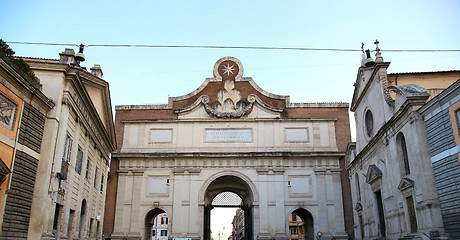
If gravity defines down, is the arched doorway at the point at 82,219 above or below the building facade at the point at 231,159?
below

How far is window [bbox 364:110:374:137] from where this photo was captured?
21.8m

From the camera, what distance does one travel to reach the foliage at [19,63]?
1333 centimetres

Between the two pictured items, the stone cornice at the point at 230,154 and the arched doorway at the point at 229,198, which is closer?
the stone cornice at the point at 230,154

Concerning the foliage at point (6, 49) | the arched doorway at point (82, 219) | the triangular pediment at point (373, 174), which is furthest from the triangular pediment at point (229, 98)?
the foliage at point (6, 49)

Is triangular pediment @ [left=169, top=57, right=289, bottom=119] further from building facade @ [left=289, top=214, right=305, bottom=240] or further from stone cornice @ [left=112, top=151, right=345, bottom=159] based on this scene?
building facade @ [left=289, top=214, right=305, bottom=240]

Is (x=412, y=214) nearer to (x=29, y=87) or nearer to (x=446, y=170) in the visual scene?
(x=446, y=170)

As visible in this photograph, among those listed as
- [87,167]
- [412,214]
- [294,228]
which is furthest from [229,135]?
[294,228]

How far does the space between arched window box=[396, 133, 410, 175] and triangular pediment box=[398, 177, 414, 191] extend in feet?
1.63

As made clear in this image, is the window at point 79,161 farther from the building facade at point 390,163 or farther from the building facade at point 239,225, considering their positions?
the building facade at point 239,225

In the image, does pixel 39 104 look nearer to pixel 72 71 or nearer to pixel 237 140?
pixel 72 71

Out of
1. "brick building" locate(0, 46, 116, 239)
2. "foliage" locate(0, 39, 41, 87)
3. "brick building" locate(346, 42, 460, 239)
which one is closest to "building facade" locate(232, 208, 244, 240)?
"brick building" locate(346, 42, 460, 239)

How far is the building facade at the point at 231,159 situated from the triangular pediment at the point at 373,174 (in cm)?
852

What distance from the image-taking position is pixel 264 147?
31125 mm

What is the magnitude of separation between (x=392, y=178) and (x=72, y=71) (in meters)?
14.5
